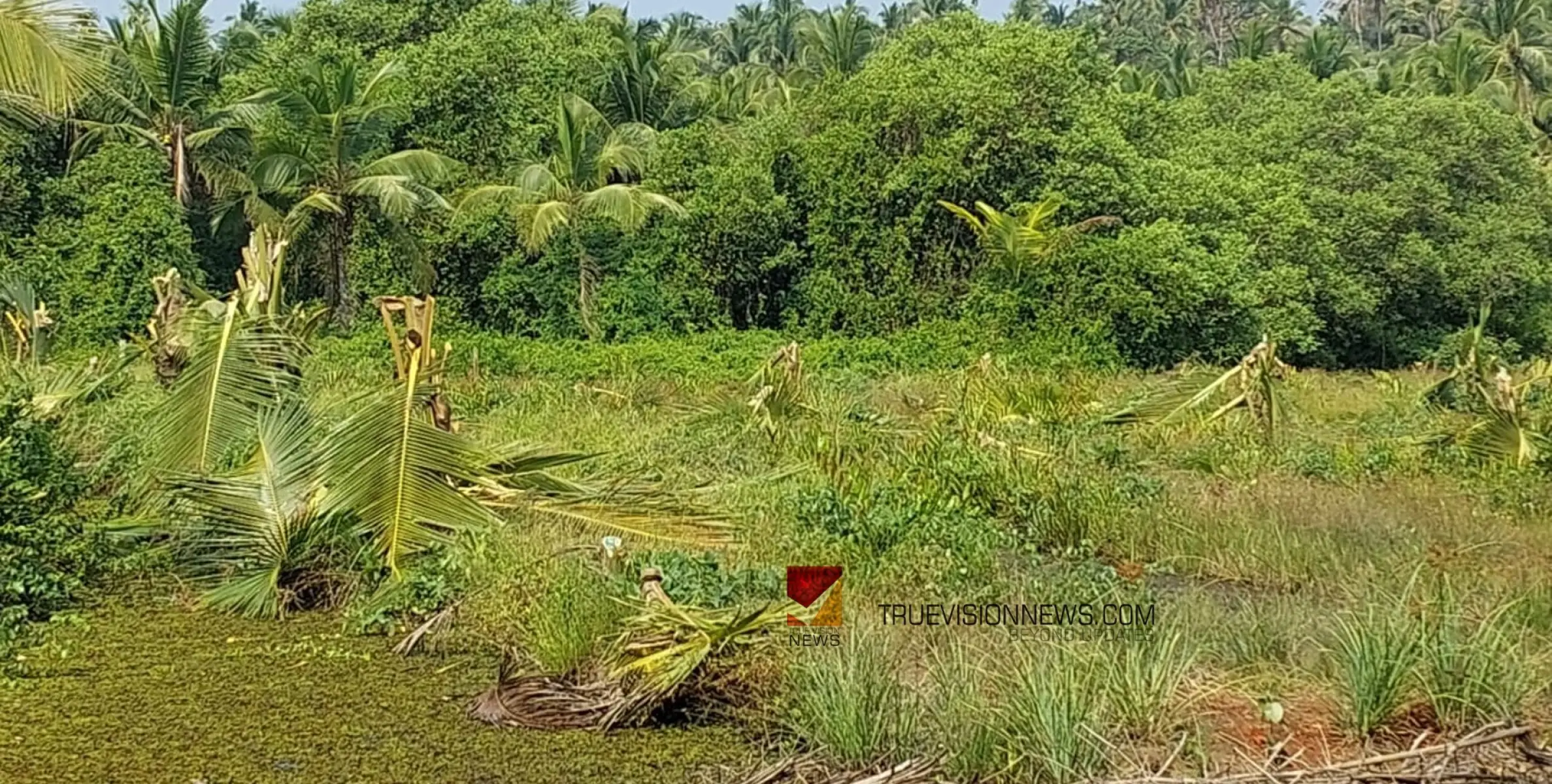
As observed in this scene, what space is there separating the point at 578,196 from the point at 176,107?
6383 millimetres

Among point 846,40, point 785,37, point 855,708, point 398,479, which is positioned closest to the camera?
point 855,708

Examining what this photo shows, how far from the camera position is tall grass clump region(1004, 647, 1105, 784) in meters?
3.84

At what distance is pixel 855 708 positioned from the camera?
4.05m

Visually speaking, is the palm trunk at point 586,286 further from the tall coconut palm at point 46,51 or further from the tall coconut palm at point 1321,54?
the tall coconut palm at point 1321,54

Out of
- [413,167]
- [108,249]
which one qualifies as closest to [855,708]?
[413,167]

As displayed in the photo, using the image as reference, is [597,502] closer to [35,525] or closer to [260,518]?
[260,518]

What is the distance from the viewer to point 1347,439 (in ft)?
34.9

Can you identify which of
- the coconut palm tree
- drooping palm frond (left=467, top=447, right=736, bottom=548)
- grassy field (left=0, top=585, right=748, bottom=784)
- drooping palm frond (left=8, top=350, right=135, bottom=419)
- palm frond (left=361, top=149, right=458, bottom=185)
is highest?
the coconut palm tree

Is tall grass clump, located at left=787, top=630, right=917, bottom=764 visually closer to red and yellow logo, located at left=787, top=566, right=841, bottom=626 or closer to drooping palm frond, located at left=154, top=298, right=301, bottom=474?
red and yellow logo, located at left=787, top=566, right=841, bottom=626

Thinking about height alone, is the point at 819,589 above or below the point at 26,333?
below

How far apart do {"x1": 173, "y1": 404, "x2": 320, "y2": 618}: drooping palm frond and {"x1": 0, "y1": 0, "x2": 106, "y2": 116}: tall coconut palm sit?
3007 mm

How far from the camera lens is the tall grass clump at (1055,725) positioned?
12.6ft

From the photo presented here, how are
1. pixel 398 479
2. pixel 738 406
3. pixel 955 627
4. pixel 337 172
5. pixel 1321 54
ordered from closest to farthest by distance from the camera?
pixel 955 627, pixel 398 479, pixel 738 406, pixel 337 172, pixel 1321 54

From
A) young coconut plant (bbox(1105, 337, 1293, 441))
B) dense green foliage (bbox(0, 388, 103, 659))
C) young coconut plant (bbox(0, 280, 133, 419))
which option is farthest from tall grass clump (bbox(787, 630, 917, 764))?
young coconut plant (bbox(1105, 337, 1293, 441))
